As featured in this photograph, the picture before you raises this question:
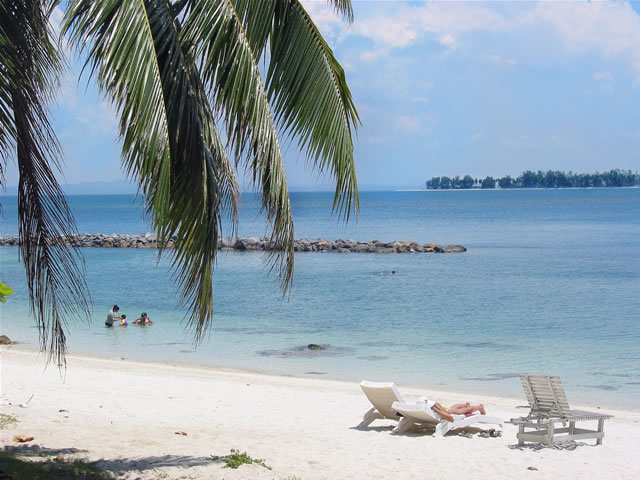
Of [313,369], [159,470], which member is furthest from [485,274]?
[159,470]

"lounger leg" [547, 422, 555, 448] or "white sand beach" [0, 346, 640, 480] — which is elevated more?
"lounger leg" [547, 422, 555, 448]

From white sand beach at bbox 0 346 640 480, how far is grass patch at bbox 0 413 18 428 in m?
0.13

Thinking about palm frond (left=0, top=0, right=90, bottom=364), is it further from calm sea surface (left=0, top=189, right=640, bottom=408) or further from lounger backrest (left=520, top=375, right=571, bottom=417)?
lounger backrest (left=520, top=375, right=571, bottom=417)

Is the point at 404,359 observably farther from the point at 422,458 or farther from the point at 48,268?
the point at 48,268

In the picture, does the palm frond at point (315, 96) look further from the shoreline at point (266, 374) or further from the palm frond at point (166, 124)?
the shoreline at point (266, 374)

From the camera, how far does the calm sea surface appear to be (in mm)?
16234

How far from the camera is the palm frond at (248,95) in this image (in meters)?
4.84

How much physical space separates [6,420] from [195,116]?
5.49 m

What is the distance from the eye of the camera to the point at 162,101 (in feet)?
14.4

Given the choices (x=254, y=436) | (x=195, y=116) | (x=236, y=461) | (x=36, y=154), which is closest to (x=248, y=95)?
(x=195, y=116)

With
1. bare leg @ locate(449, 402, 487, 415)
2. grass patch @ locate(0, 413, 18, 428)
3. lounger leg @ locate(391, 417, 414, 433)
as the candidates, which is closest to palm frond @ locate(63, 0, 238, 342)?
grass patch @ locate(0, 413, 18, 428)

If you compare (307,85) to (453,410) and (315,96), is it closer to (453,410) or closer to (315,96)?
(315,96)

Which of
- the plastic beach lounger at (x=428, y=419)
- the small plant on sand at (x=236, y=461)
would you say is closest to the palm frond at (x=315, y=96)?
the small plant on sand at (x=236, y=461)

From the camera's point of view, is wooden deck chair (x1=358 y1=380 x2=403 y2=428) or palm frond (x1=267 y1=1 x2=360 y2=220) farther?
wooden deck chair (x1=358 y1=380 x2=403 y2=428)
